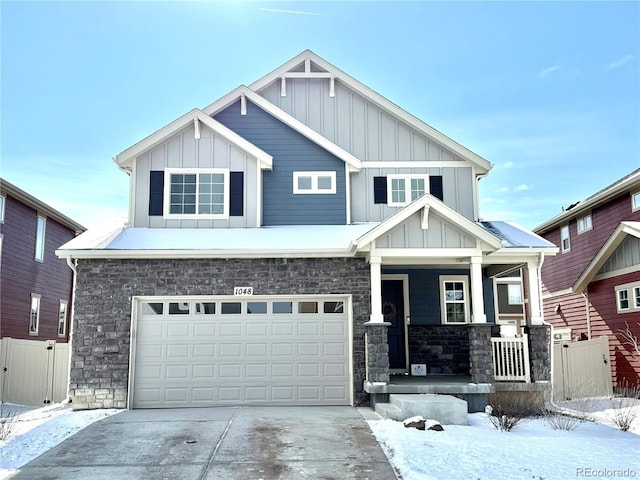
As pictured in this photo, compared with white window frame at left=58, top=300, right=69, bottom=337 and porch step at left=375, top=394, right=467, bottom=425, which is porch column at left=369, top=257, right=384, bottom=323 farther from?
white window frame at left=58, top=300, right=69, bottom=337

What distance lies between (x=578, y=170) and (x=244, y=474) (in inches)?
844

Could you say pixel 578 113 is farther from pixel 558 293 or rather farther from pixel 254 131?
pixel 254 131

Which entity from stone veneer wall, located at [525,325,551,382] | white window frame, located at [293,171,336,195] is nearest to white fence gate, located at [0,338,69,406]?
white window frame, located at [293,171,336,195]

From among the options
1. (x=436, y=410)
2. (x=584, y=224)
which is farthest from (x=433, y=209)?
(x=584, y=224)

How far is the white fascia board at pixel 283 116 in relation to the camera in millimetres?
13562

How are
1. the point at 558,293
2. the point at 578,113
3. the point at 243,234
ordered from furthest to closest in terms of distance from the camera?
1. the point at 558,293
2. the point at 578,113
3. the point at 243,234

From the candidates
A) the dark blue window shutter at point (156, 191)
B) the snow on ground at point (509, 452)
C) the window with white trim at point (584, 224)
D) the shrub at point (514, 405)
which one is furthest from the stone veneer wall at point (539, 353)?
the dark blue window shutter at point (156, 191)

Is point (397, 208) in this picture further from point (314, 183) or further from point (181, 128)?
point (181, 128)

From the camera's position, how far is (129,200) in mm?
12914

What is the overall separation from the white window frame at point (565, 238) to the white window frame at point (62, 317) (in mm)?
18201

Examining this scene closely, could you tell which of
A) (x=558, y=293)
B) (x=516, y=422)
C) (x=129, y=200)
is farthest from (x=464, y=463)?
(x=558, y=293)

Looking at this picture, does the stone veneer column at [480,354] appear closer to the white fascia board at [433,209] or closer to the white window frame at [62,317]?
the white fascia board at [433,209]

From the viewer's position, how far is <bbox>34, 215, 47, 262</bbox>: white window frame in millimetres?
18500

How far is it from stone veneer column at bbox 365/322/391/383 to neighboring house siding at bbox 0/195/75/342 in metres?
11.4
